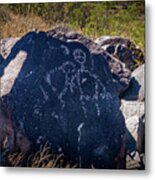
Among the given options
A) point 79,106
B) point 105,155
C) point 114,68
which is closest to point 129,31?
point 114,68

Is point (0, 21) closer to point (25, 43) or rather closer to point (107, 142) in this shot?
point (25, 43)

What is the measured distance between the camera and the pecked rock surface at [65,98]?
2.05 metres

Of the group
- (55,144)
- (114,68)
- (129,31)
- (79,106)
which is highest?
(129,31)

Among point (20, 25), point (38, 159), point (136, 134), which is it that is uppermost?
point (20, 25)

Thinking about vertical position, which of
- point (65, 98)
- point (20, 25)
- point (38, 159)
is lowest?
point (38, 159)

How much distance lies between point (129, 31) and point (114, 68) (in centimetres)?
17

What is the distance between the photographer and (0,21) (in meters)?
2.12

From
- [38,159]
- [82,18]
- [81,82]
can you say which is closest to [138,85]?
[81,82]

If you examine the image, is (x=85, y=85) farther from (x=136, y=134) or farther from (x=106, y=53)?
(x=136, y=134)

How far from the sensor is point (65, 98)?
6.81 feet

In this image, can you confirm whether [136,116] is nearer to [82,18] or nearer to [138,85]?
[138,85]

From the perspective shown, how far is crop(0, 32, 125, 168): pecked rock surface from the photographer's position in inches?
80.8

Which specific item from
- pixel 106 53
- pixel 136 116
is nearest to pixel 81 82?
pixel 106 53

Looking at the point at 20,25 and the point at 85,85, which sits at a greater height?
the point at 20,25
